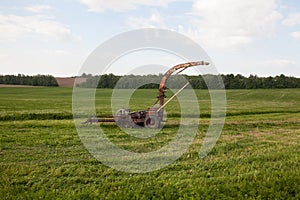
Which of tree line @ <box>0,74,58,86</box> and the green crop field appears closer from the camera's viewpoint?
the green crop field

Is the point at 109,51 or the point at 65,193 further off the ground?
the point at 109,51

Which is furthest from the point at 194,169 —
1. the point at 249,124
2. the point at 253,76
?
the point at 253,76

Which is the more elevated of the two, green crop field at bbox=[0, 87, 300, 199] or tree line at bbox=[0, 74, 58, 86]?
tree line at bbox=[0, 74, 58, 86]

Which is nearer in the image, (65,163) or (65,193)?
(65,193)

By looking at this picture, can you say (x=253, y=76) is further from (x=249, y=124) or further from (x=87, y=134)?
(x=87, y=134)

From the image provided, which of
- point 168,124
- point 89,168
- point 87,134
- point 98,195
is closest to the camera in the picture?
point 98,195

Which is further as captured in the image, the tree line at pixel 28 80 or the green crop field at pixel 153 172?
the tree line at pixel 28 80

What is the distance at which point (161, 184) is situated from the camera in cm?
822

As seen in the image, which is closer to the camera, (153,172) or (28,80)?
(153,172)

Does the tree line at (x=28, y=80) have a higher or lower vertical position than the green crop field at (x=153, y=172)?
higher

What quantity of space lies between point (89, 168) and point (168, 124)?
10.8 meters

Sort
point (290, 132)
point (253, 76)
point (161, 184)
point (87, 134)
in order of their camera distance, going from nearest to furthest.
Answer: point (161, 184) < point (87, 134) < point (290, 132) < point (253, 76)

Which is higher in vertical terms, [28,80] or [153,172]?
[28,80]

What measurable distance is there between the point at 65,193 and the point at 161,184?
7.00 feet
